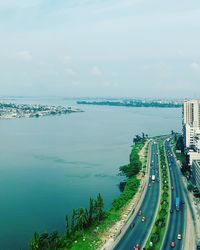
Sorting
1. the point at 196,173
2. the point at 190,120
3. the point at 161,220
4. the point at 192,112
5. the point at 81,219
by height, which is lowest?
the point at 161,220

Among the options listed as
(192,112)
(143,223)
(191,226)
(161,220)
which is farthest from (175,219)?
(192,112)

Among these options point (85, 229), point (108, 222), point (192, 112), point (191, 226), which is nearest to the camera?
point (85, 229)

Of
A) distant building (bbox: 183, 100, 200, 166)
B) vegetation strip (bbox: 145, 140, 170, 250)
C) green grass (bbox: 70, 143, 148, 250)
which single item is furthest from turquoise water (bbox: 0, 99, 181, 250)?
distant building (bbox: 183, 100, 200, 166)

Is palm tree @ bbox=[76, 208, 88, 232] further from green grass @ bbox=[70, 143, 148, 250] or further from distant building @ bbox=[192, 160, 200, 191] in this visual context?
distant building @ bbox=[192, 160, 200, 191]

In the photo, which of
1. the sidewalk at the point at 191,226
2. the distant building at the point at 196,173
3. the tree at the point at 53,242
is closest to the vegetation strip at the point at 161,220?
the sidewalk at the point at 191,226

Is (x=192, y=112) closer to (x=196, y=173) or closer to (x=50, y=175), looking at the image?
(x=196, y=173)

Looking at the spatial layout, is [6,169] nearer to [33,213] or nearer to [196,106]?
[33,213]

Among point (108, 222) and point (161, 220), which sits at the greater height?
point (161, 220)

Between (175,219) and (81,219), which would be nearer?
(81,219)

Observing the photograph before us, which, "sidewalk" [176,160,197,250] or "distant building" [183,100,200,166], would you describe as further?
"distant building" [183,100,200,166]
